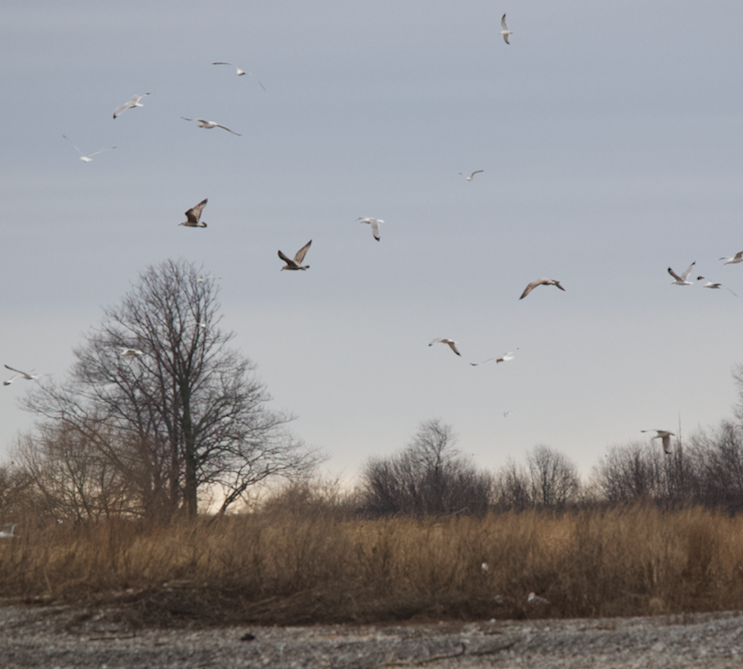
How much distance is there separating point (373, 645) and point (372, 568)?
4.25 m

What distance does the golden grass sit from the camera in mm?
13875

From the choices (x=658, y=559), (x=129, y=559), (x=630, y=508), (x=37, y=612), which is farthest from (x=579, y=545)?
(x=37, y=612)

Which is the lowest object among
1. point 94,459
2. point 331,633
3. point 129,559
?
point 331,633

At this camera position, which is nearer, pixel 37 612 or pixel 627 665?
pixel 627 665

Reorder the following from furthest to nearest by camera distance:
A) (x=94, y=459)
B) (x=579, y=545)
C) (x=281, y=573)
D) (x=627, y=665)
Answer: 1. (x=94, y=459)
2. (x=579, y=545)
3. (x=281, y=573)
4. (x=627, y=665)

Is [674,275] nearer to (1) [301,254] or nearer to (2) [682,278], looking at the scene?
(2) [682,278]

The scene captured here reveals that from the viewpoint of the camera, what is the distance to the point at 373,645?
11.1 m

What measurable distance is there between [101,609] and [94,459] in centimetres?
1288

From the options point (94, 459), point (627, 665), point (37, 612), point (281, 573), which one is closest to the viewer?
point (627, 665)

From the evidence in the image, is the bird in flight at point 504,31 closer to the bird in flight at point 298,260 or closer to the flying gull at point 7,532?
the bird in flight at point 298,260

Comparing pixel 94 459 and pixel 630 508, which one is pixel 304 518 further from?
pixel 94 459

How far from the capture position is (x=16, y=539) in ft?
54.6

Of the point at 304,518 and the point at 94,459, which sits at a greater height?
the point at 94,459

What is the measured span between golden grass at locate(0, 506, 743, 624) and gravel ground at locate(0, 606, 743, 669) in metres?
0.90
